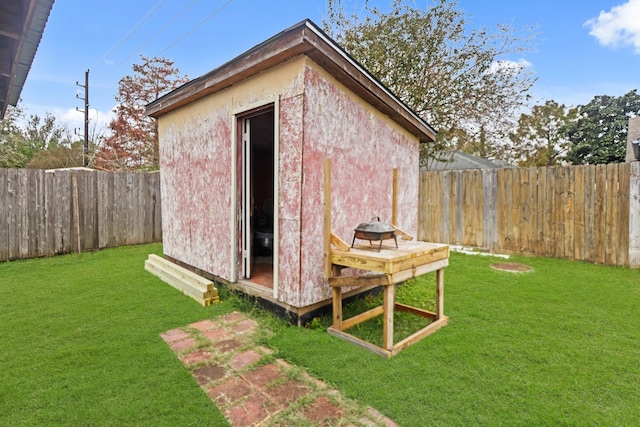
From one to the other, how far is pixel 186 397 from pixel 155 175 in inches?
268

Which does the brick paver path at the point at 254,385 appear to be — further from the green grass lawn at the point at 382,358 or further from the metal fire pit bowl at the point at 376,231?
the metal fire pit bowl at the point at 376,231

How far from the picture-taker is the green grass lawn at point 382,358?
196 cm

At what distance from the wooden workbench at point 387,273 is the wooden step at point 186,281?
165 centimetres

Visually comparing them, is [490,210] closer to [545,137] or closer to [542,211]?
[542,211]

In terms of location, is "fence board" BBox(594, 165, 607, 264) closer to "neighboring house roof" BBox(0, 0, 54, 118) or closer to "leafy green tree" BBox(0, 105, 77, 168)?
"neighboring house roof" BBox(0, 0, 54, 118)

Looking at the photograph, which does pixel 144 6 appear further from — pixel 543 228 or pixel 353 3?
pixel 543 228

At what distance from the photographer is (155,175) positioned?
25.3ft

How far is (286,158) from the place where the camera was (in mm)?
3160

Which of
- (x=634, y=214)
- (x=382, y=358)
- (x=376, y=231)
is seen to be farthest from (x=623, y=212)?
(x=382, y=358)

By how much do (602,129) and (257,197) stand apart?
22.8m

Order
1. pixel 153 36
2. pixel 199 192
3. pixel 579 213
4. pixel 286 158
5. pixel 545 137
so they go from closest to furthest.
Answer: pixel 286 158 < pixel 199 192 < pixel 579 213 < pixel 153 36 < pixel 545 137

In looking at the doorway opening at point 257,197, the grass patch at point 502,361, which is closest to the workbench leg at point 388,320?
the grass patch at point 502,361

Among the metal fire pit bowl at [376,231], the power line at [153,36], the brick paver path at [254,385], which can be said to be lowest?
the brick paver path at [254,385]

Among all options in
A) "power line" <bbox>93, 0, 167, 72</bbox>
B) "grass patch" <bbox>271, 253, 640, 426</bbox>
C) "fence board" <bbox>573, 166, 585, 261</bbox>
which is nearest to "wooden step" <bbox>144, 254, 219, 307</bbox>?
"grass patch" <bbox>271, 253, 640, 426</bbox>
